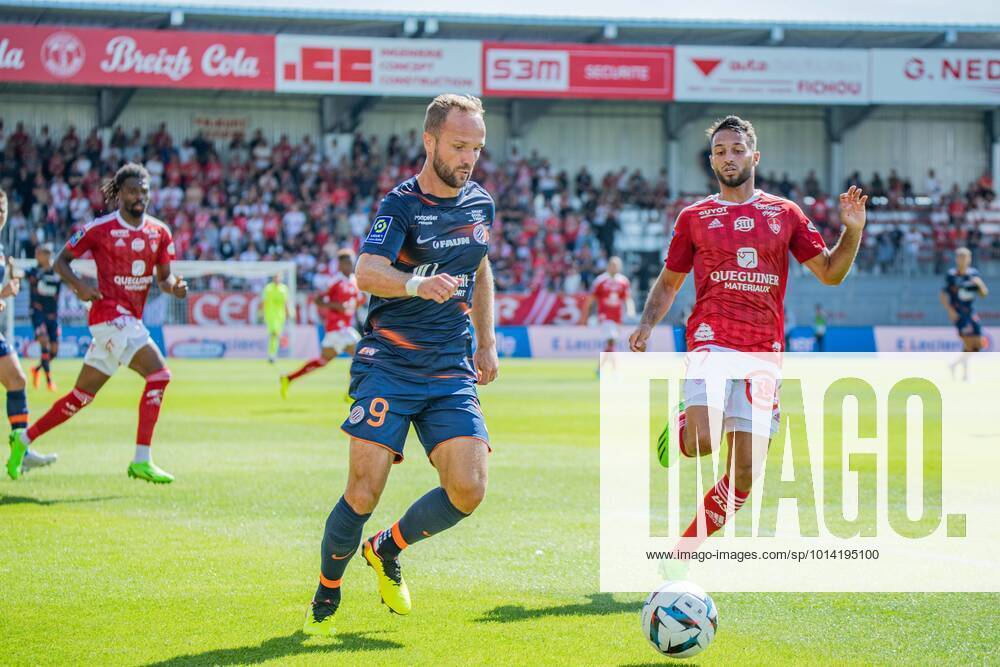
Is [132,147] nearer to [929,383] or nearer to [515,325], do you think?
[515,325]

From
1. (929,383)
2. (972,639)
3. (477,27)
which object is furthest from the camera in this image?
(477,27)

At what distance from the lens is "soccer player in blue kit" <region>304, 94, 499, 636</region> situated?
5828mm

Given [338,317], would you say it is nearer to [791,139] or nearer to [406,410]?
[406,410]

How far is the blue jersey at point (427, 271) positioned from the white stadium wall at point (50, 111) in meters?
40.7

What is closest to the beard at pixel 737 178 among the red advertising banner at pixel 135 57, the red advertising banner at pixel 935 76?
the red advertising banner at pixel 135 57

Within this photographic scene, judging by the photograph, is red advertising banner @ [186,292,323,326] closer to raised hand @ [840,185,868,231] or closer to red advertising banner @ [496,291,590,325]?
red advertising banner @ [496,291,590,325]

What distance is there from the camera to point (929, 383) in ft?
95.3

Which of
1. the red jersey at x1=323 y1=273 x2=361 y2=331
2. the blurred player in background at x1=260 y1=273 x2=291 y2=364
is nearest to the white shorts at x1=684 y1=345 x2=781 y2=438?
the red jersey at x1=323 y1=273 x2=361 y2=331

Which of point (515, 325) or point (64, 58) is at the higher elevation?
point (64, 58)

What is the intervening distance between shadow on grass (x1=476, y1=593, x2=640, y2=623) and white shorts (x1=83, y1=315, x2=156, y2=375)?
216 inches

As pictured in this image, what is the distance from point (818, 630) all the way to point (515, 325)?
32337 mm

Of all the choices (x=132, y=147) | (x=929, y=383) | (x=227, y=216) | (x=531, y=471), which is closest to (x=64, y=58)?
(x=132, y=147)

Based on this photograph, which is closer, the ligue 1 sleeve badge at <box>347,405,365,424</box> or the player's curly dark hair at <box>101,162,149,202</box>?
the ligue 1 sleeve badge at <box>347,405,365,424</box>

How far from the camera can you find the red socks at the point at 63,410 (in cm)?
1091
